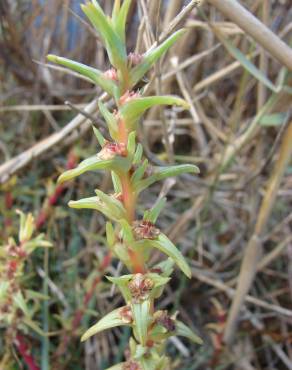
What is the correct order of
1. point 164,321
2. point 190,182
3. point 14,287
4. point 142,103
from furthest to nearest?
1. point 190,182
2. point 14,287
3. point 164,321
4. point 142,103

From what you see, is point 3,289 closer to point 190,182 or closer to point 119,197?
point 119,197

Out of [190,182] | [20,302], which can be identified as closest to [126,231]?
[20,302]

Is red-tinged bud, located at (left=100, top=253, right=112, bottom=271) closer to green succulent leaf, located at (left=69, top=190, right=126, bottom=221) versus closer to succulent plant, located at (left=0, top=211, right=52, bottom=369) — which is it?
succulent plant, located at (left=0, top=211, right=52, bottom=369)

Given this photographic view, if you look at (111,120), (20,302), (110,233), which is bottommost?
(20,302)

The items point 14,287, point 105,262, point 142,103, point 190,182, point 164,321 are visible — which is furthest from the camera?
point 190,182

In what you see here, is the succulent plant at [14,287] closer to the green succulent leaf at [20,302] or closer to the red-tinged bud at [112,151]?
the green succulent leaf at [20,302]

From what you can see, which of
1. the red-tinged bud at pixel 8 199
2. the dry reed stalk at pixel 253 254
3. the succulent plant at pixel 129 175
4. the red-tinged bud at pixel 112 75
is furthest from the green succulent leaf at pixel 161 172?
the red-tinged bud at pixel 8 199

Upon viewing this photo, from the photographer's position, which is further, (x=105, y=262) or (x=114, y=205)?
(x=105, y=262)
